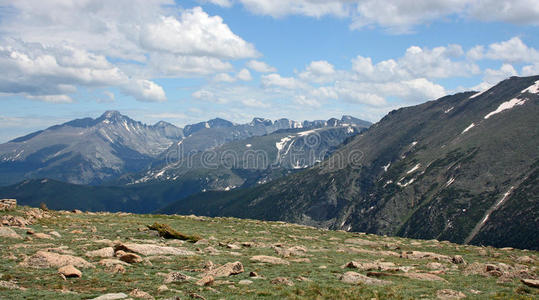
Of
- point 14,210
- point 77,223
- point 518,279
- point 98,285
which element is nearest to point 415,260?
point 518,279

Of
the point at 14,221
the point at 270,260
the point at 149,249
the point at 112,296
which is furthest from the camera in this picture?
the point at 14,221

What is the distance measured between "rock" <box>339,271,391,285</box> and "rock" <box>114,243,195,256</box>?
17369 millimetres

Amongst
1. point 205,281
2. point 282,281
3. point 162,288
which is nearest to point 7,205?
point 162,288

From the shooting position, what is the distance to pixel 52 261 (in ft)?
103

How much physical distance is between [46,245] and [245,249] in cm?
2128

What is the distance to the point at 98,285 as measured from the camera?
2680 cm

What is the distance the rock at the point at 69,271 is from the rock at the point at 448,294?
26.2 metres

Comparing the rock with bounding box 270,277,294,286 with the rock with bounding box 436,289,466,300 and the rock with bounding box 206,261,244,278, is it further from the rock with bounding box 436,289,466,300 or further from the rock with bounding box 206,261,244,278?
the rock with bounding box 436,289,466,300

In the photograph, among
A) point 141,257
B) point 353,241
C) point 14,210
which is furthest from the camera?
point 353,241

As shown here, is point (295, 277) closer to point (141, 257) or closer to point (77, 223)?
point (141, 257)

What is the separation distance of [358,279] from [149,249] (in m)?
21.0

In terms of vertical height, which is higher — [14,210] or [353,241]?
[14,210]

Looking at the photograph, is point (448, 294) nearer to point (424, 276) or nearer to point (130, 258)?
point (424, 276)

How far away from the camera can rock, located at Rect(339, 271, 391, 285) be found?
1184 inches
